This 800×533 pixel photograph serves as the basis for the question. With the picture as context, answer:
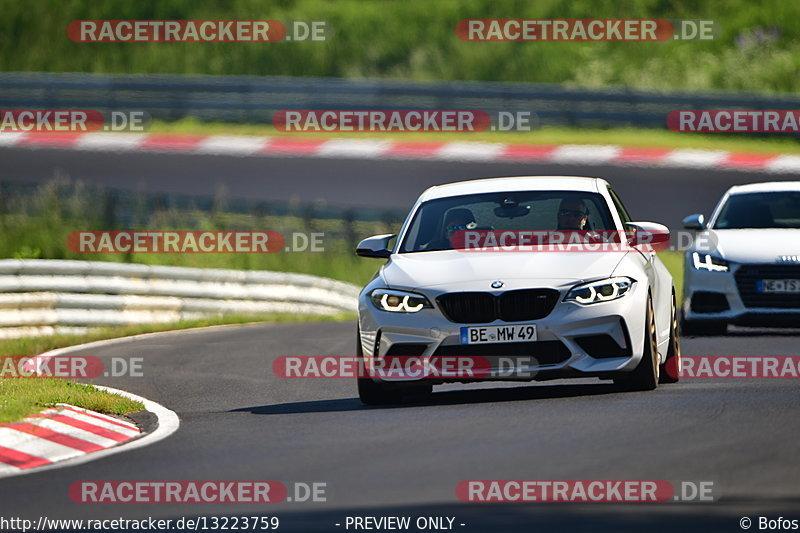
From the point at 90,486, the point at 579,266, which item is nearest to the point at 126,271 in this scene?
the point at 579,266

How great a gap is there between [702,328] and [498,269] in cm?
598

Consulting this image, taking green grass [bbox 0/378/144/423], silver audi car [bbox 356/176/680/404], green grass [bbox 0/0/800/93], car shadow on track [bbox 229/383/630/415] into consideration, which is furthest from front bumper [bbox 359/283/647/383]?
green grass [bbox 0/0/800/93]

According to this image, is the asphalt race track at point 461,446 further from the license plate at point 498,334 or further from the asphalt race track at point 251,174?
the asphalt race track at point 251,174

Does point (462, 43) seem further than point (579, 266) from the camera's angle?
Yes

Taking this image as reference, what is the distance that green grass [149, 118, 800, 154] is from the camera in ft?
90.0

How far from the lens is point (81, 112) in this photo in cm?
2777

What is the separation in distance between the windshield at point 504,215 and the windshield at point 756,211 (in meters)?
5.02

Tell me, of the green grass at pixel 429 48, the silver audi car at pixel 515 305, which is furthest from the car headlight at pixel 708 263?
the green grass at pixel 429 48

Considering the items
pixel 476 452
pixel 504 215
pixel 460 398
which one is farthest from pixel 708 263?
pixel 476 452

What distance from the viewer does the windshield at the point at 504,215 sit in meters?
11.6

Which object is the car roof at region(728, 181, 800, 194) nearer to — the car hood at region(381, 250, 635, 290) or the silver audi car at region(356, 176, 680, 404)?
the silver audi car at region(356, 176, 680, 404)

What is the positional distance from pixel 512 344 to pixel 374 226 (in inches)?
628

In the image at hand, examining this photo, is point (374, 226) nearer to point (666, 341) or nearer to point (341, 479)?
point (666, 341)

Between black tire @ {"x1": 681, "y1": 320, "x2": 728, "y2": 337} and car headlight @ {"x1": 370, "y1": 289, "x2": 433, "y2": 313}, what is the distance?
19.6 ft
